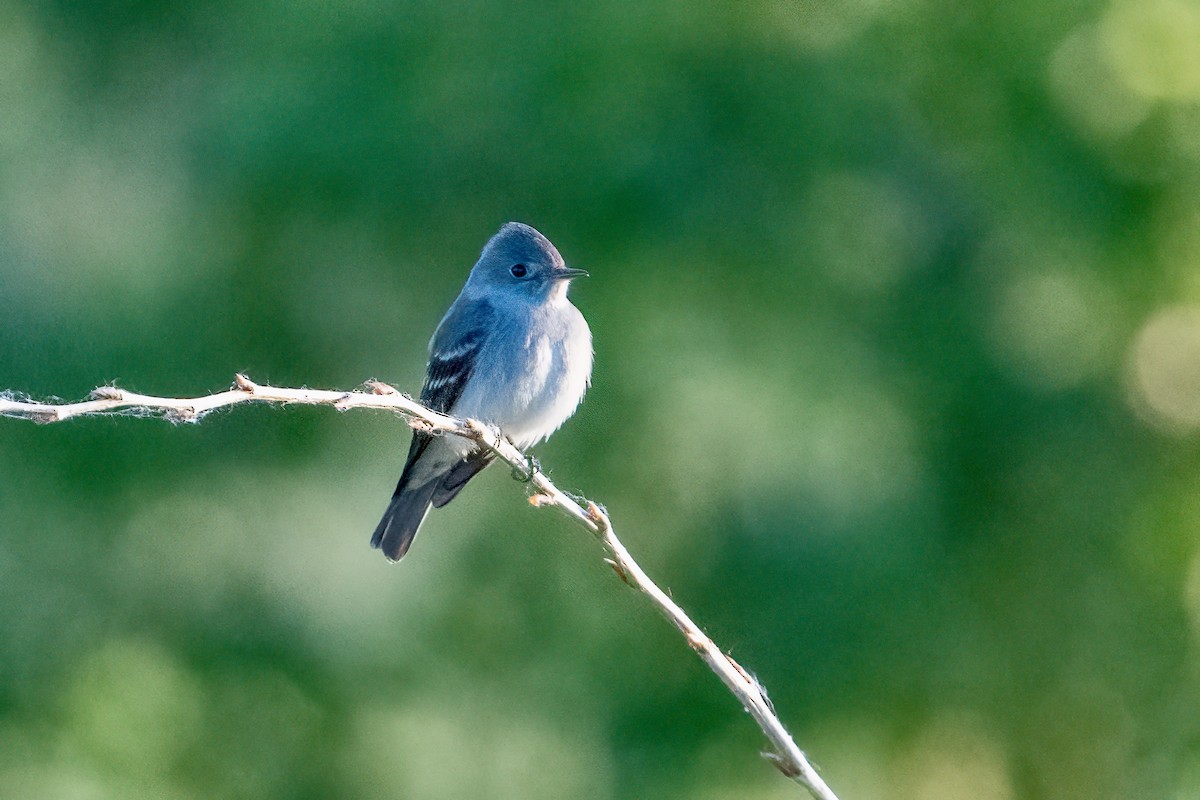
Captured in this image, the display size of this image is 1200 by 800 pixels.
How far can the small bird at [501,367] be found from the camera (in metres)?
4.43

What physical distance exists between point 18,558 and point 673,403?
4628mm

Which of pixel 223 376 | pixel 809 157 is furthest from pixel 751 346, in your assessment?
pixel 223 376

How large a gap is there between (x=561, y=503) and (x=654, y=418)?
6628 millimetres

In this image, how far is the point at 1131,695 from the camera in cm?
810

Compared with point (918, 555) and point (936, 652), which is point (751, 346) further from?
point (936, 652)

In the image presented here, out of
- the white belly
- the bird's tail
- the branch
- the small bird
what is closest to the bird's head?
the small bird

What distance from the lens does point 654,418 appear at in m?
8.41

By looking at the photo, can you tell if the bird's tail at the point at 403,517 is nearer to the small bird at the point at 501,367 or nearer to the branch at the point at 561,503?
the small bird at the point at 501,367

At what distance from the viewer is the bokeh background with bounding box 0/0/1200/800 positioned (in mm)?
8102

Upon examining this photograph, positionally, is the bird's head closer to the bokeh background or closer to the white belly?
the white belly

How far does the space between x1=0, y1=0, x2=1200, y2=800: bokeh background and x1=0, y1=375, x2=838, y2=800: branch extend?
6.17m

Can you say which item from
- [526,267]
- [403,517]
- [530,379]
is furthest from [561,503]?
[403,517]

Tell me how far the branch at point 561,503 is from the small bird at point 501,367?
2446 millimetres

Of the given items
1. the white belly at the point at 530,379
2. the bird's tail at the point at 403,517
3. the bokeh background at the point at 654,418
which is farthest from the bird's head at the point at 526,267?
the bokeh background at the point at 654,418
